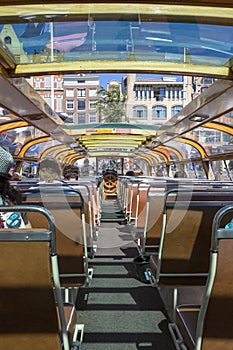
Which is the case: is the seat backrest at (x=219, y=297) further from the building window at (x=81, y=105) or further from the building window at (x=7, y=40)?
the building window at (x=81, y=105)

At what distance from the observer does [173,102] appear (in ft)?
30.9

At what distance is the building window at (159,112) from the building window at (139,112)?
39 cm

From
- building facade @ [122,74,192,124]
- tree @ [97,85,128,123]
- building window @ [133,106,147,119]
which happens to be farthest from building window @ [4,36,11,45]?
tree @ [97,85,128,123]

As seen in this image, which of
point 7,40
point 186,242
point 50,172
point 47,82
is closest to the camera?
point 186,242

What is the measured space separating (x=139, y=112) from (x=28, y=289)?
33.4 ft

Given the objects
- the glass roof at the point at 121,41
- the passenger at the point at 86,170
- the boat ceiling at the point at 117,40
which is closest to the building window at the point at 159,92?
the boat ceiling at the point at 117,40

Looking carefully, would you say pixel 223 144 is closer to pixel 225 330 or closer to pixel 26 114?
pixel 26 114

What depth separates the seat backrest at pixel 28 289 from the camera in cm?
176

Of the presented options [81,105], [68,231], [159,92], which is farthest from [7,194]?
[81,105]

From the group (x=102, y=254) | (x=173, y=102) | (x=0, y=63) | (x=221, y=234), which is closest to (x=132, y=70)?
(x=0, y=63)

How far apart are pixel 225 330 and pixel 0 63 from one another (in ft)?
10.8

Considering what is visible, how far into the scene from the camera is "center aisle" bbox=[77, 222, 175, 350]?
3485 millimetres

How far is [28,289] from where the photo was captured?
186 cm

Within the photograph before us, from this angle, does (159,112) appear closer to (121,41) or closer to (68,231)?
(121,41)
